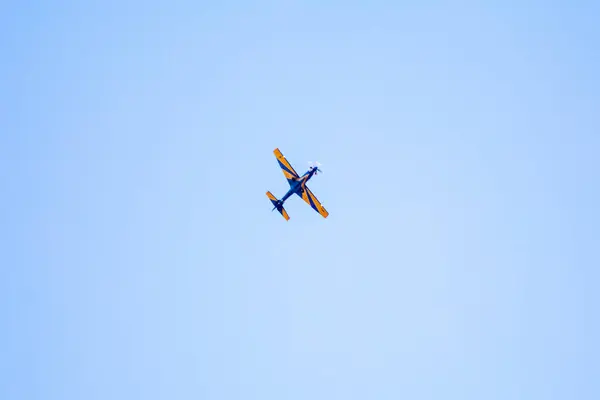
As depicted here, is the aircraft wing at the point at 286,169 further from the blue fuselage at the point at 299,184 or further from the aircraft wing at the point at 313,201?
the aircraft wing at the point at 313,201

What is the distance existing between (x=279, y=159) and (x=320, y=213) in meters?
9.57

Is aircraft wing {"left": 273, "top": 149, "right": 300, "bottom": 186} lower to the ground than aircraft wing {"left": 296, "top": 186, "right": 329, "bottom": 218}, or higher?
higher

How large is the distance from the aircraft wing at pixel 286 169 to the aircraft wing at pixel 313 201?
2440mm

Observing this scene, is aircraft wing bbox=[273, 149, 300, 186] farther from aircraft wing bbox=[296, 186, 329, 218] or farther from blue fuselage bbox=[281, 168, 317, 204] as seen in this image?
aircraft wing bbox=[296, 186, 329, 218]

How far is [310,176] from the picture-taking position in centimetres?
16775

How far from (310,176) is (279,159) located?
474 centimetres

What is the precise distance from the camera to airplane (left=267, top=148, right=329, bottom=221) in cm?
16826

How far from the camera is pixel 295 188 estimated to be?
555ft

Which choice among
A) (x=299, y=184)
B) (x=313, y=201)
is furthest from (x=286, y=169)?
(x=313, y=201)

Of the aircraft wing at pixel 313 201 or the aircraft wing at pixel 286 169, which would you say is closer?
the aircraft wing at pixel 286 169

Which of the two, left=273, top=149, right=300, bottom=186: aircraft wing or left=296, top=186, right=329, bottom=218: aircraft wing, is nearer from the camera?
left=273, top=149, right=300, bottom=186: aircraft wing

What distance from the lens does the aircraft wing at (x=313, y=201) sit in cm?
17025

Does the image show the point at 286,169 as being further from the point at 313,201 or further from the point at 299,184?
the point at 313,201

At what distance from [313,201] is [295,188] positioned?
11.4 ft
